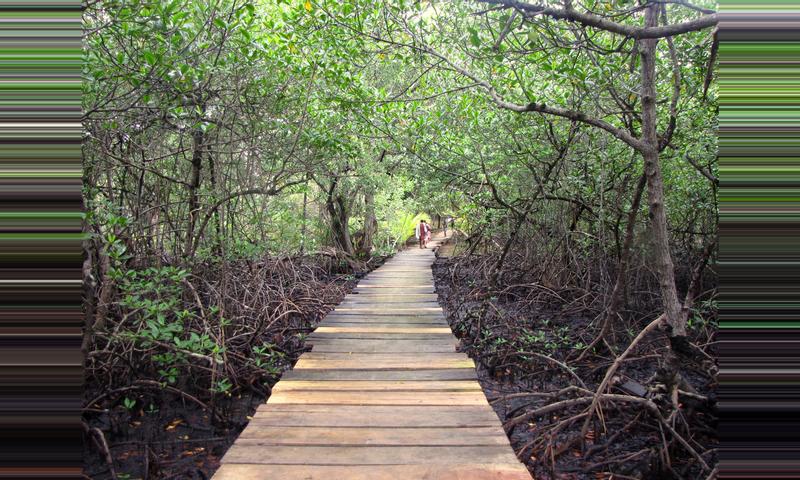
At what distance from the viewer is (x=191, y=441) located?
3.18 meters

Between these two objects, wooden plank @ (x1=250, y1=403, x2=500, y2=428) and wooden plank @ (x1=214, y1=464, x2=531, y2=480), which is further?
wooden plank @ (x1=250, y1=403, x2=500, y2=428)

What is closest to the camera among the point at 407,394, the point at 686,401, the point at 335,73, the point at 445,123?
the point at 407,394

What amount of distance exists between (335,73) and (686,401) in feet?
12.2

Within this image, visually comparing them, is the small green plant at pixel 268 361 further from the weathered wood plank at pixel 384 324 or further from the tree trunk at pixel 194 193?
the tree trunk at pixel 194 193

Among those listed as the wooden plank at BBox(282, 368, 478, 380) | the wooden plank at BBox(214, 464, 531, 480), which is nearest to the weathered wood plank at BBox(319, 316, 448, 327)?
the wooden plank at BBox(282, 368, 478, 380)

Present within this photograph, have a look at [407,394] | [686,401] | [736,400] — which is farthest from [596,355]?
[736,400]

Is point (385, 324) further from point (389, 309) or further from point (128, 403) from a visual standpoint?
point (128, 403)

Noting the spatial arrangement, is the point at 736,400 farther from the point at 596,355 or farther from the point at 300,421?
the point at 596,355

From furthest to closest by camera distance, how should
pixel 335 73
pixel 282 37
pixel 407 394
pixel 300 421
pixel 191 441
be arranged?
1. pixel 335 73
2. pixel 282 37
3. pixel 191 441
4. pixel 407 394
5. pixel 300 421

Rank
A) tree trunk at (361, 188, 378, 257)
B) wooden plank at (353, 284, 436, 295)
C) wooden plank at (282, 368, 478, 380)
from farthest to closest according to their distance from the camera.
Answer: tree trunk at (361, 188, 378, 257), wooden plank at (353, 284, 436, 295), wooden plank at (282, 368, 478, 380)

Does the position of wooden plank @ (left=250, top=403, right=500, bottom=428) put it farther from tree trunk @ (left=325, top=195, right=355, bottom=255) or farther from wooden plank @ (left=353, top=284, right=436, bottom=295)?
tree trunk @ (left=325, top=195, right=355, bottom=255)

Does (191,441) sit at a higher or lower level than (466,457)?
lower

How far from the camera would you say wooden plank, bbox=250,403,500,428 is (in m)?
2.09

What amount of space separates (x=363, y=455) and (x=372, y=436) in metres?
0.17
